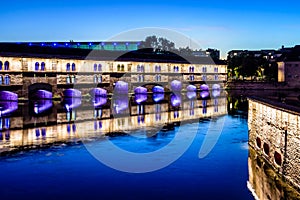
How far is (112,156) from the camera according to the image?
23.4 meters

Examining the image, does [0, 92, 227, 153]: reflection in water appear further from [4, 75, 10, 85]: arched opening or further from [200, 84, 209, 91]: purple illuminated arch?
[200, 84, 209, 91]: purple illuminated arch

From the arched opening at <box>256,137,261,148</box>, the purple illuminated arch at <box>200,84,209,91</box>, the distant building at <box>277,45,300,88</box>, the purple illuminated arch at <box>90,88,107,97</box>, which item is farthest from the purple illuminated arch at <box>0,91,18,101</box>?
the distant building at <box>277,45,300,88</box>

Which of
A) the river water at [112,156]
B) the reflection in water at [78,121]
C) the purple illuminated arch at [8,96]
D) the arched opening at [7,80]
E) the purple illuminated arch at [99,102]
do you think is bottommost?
the river water at [112,156]

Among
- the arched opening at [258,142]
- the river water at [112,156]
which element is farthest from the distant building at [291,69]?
the arched opening at [258,142]

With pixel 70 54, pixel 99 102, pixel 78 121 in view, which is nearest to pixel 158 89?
pixel 70 54

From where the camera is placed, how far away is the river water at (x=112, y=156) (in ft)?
55.8

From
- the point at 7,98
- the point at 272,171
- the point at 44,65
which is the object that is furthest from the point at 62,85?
the point at 272,171

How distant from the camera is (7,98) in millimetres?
53500

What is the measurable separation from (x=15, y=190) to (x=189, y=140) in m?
14.2

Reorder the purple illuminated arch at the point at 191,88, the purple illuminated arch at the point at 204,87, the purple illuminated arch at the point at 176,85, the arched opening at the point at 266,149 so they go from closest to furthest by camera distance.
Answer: the arched opening at the point at 266,149, the purple illuminated arch at the point at 176,85, the purple illuminated arch at the point at 191,88, the purple illuminated arch at the point at 204,87

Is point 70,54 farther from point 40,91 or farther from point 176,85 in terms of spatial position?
point 176,85

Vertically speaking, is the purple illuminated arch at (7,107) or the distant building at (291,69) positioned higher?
the distant building at (291,69)

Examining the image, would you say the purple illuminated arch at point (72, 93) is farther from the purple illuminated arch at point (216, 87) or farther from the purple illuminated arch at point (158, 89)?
the purple illuminated arch at point (216, 87)

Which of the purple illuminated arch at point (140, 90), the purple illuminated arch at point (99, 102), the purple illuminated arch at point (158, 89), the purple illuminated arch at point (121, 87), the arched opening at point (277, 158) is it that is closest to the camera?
the arched opening at point (277, 158)
